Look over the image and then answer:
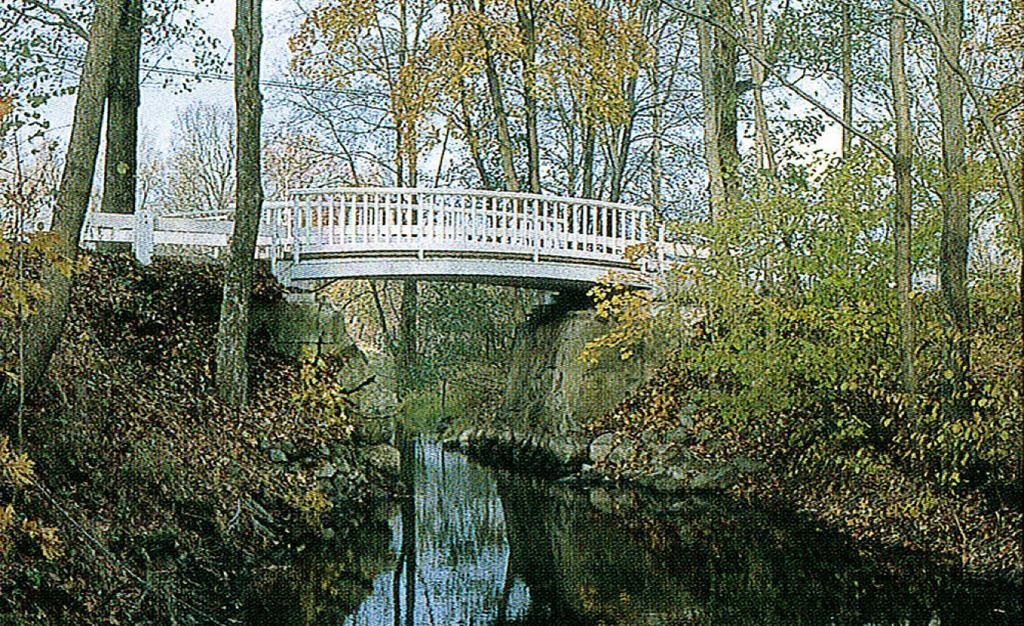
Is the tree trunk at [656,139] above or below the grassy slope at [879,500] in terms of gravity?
above

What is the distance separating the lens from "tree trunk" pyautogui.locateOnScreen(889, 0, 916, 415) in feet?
32.7

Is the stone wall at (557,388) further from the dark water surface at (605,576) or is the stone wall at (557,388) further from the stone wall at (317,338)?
the dark water surface at (605,576)

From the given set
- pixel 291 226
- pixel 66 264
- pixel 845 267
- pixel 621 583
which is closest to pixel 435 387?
pixel 291 226

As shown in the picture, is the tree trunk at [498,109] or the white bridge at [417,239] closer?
the white bridge at [417,239]

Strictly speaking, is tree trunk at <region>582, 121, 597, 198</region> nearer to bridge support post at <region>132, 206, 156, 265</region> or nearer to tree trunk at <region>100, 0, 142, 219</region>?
tree trunk at <region>100, 0, 142, 219</region>

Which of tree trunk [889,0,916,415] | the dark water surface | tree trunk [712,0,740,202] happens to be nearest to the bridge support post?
the dark water surface

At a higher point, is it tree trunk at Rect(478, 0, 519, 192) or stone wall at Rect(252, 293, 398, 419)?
tree trunk at Rect(478, 0, 519, 192)

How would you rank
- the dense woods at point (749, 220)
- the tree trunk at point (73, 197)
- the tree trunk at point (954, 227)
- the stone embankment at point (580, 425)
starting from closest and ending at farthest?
the tree trunk at point (73, 197), the dense woods at point (749, 220), the tree trunk at point (954, 227), the stone embankment at point (580, 425)

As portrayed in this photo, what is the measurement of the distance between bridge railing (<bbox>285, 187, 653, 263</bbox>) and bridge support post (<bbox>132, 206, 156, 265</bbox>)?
1.76 meters

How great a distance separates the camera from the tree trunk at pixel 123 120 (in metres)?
13.4

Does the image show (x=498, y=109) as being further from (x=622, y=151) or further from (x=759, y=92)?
(x=759, y=92)

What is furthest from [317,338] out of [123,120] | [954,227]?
[954,227]

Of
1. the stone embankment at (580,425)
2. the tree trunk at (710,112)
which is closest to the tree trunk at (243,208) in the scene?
the stone embankment at (580,425)

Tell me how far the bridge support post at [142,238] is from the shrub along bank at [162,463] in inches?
7.8
